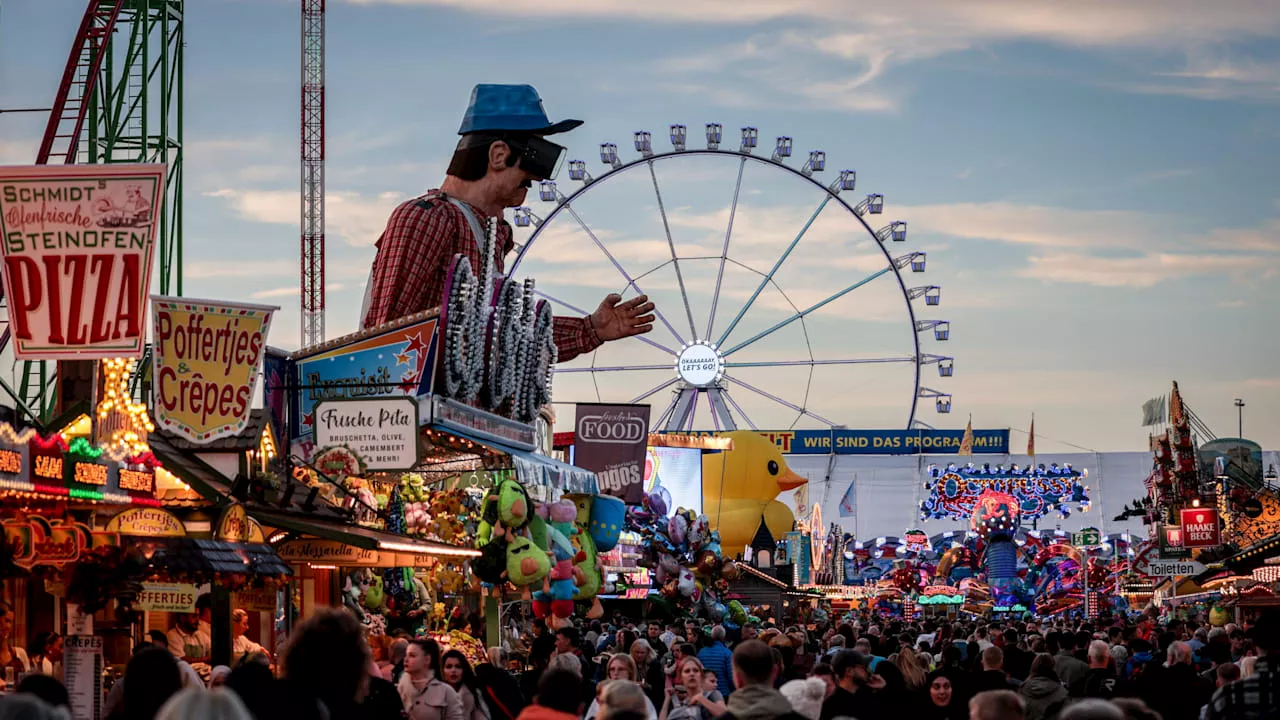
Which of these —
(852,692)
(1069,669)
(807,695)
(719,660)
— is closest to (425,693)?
(807,695)

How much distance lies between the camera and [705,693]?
9.93m

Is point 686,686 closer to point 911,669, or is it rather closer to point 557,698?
point 557,698

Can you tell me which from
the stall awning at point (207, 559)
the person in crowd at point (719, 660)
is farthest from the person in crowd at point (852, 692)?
the stall awning at point (207, 559)

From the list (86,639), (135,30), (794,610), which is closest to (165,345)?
(86,639)

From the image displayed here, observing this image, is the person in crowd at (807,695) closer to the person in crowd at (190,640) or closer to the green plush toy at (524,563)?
the person in crowd at (190,640)

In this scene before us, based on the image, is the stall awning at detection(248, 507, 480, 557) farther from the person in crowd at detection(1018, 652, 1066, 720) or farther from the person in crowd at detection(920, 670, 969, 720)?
the person in crowd at detection(1018, 652, 1066, 720)

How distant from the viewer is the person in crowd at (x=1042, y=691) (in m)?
10.6

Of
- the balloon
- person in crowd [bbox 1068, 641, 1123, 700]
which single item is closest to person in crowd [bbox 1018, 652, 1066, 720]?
person in crowd [bbox 1068, 641, 1123, 700]

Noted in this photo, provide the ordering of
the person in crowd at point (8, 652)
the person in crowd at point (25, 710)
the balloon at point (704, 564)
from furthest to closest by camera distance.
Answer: the balloon at point (704, 564) < the person in crowd at point (8, 652) < the person in crowd at point (25, 710)

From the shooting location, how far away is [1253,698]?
24.6 ft

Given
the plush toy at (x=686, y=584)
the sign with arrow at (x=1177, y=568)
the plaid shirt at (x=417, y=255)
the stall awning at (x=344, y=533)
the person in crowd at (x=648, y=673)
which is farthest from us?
the plush toy at (x=686, y=584)

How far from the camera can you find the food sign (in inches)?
545

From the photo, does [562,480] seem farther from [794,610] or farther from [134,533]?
[794,610]

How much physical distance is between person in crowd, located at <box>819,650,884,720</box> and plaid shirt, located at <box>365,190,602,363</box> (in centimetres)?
960
